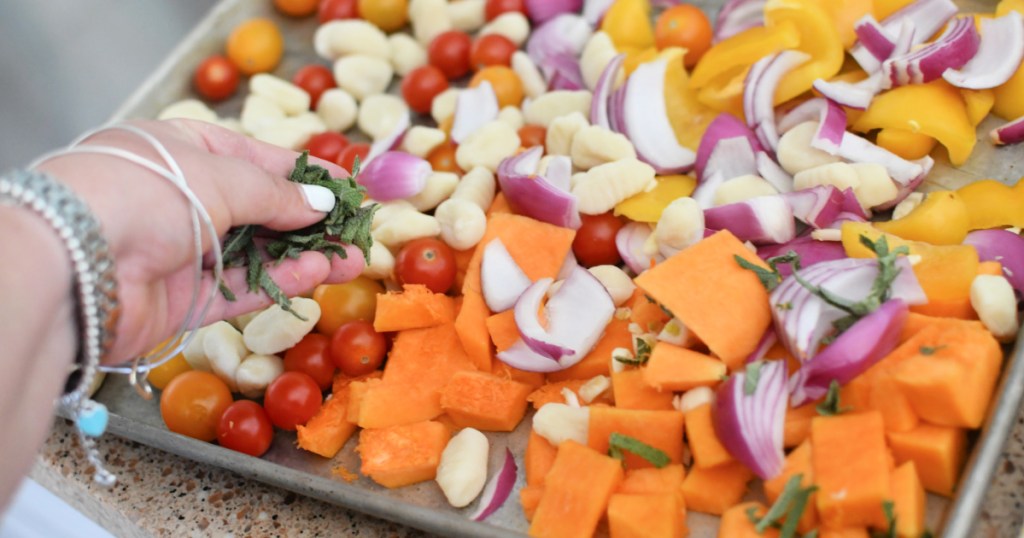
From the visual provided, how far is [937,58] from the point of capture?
60.5 inches

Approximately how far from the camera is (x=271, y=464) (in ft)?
4.63

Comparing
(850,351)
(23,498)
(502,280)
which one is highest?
(850,351)

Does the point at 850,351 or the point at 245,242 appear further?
the point at 245,242

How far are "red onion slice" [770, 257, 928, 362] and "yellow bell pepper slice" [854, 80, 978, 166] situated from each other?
388 millimetres

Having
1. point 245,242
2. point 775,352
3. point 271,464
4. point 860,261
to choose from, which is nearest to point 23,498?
point 271,464

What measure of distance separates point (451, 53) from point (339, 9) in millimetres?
412

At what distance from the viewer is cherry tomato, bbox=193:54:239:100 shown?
2.28 m

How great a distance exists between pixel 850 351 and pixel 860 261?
189 millimetres

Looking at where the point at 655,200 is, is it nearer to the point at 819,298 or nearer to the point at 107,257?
the point at 819,298

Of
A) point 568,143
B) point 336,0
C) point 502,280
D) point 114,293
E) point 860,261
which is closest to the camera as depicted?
point 114,293

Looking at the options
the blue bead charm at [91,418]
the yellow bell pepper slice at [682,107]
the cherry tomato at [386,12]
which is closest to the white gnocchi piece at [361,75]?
the cherry tomato at [386,12]

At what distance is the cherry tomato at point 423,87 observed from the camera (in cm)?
206

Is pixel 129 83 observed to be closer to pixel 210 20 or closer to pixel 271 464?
pixel 210 20

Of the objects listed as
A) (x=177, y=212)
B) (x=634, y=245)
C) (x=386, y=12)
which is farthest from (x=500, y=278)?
(x=386, y=12)
